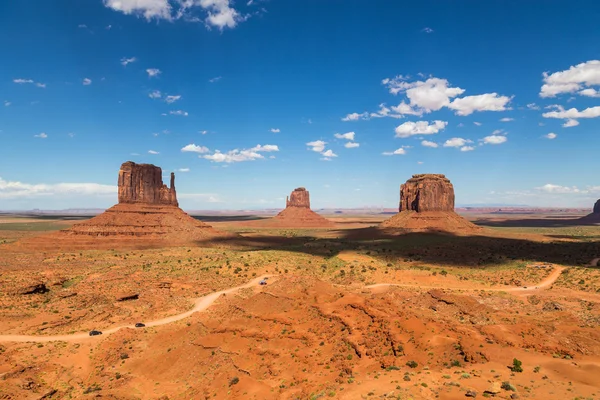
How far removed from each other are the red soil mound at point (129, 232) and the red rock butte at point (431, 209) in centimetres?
7567

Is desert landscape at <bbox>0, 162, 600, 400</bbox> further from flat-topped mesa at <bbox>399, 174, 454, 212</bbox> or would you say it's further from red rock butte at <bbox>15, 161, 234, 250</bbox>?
flat-topped mesa at <bbox>399, 174, 454, 212</bbox>

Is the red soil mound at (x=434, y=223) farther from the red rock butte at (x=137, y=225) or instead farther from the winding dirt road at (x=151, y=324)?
the winding dirt road at (x=151, y=324)

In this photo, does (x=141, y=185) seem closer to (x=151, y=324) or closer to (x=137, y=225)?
(x=137, y=225)

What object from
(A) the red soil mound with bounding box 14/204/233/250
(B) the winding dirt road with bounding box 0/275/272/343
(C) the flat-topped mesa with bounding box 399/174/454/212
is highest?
(C) the flat-topped mesa with bounding box 399/174/454/212

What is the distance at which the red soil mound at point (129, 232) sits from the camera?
9169cm

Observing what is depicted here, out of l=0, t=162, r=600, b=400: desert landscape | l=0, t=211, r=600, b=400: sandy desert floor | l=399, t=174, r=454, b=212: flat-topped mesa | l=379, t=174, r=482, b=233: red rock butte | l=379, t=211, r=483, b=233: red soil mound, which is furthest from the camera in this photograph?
l=399, t=174, r=454, b=212: flat-topped mesa

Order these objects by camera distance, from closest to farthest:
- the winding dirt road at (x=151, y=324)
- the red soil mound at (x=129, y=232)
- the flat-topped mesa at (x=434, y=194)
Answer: the winding dirt road at (x=151, y=324) < the red soil mound at (x=129, y=232) < the flat-topped mesa at (x=434, y=194)

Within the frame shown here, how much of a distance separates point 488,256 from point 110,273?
257 ft

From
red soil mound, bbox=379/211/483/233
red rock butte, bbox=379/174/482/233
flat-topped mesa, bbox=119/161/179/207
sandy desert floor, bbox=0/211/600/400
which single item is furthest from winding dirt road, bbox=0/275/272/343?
red rock butte, bbox=379/174/482/233

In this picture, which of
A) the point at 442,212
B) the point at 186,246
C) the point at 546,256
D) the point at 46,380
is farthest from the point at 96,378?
the point at 442,212

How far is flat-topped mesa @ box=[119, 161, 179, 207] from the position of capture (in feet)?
365

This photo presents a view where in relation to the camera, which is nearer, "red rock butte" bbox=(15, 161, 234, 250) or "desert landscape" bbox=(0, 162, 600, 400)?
"desert landscape" bbox=(0, 162, 600, 400)

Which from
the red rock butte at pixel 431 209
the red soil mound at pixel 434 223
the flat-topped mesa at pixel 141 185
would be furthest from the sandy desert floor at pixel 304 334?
the red rock butte at pixel 431 209

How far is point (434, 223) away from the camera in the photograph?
123812 millimetres
